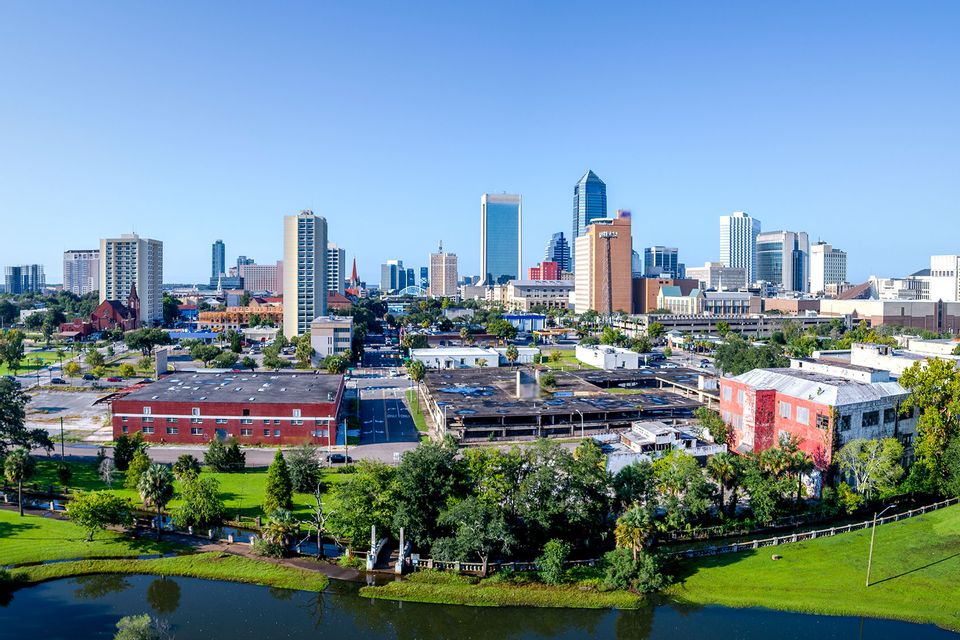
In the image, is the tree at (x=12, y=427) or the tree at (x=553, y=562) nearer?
the tree at (x=553, y=562)

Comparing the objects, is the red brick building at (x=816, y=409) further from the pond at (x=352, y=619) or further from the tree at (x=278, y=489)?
the tree at (x=278, y=489)

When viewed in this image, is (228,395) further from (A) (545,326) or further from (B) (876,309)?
(B) (876,309)

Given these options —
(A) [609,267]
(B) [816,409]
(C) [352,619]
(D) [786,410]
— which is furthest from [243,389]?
(A) [609,267]

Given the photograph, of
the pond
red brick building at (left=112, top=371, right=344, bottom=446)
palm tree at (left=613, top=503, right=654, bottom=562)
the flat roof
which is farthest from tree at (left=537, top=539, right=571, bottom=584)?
the flat roof

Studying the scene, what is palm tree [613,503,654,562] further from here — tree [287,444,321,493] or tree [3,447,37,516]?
tree [3,447,37,516]

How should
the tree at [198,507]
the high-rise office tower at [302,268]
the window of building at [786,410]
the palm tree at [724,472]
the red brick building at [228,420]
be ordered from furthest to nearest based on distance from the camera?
the high-rise office tower at [302,268] < the red brick building at [228,420] < the window of building at [786,410] < the palm tree at [724,472] < the tree at [198,507]

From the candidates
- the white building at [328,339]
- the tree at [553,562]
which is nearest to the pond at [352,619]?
the tree at [553,562]
